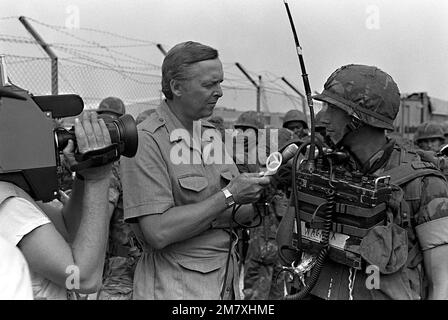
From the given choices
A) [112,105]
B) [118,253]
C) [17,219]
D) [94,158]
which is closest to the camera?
[17,219]

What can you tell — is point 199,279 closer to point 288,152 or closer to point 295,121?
point 288,152

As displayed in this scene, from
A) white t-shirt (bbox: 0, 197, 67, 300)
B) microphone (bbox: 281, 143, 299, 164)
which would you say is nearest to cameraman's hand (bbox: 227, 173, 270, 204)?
microphone (bbox: 281, 143, 299, 164)

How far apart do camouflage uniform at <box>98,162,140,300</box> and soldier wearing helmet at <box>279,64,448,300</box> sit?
55.4 inches

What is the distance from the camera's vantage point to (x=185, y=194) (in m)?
2.38

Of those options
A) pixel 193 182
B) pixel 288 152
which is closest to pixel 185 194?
pixel 193 182

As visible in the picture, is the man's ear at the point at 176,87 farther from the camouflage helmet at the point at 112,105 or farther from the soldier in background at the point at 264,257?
the camouflage helmet at the point at 112,105

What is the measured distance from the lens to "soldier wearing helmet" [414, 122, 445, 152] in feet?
24.0

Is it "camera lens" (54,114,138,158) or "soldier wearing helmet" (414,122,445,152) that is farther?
"soldier wearing helmet" (414,122,445,152)

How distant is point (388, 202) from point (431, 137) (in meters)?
5.79

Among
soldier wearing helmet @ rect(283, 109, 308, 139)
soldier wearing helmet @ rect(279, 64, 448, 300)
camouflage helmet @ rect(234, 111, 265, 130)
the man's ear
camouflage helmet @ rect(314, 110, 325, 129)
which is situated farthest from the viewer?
soldier wearing helmet @ rect(283, 109, 308, 139)

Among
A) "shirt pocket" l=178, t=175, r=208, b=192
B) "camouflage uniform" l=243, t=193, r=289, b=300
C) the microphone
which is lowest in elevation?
"camouflage uniform" l=243, t=193, r=289, b=300

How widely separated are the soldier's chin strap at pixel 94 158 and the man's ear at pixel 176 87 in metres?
0.75

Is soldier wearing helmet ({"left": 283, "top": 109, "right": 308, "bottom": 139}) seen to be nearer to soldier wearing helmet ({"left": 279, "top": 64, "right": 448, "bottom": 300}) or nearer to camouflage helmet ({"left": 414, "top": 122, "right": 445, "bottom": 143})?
camouflage helmet ({"left": 414, "top": 122, "right": 445, "bottom": 143})

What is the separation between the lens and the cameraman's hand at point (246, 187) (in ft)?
7.50
